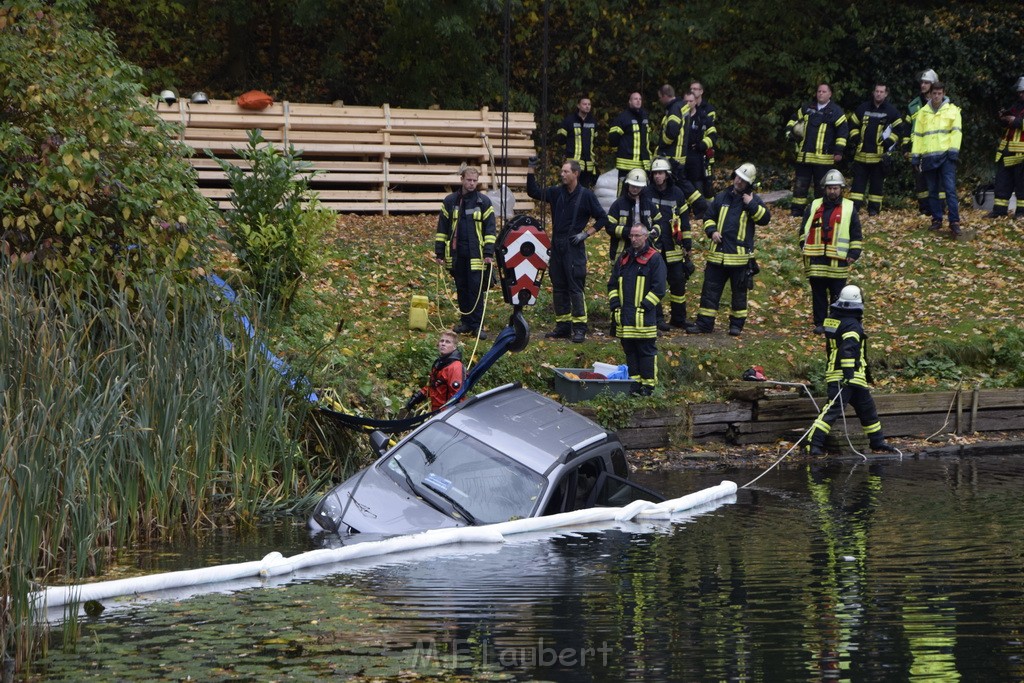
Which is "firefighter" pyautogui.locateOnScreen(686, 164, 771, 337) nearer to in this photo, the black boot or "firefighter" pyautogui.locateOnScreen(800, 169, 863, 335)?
"firefighter" pyautogui.locateOnScreen(800, 169, 863, 335)

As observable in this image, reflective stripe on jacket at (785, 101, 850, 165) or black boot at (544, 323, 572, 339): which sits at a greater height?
reflective stripe on jacket at (785, 101, 850, 165)

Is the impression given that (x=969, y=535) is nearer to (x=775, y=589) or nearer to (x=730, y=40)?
(x=775, y=589)

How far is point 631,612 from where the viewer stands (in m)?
9.22

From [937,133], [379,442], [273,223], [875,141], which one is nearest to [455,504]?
[379,442]

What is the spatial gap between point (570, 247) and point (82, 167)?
6.90 m

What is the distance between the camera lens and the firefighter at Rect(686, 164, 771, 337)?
18188 millimetres

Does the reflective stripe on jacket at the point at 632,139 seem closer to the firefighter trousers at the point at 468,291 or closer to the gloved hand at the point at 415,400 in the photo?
the firefighter trousers at the point at 468,291

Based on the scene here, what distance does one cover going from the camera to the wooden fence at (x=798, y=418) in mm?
16188

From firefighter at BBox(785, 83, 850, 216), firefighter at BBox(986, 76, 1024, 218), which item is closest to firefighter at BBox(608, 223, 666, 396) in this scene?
firefighter at BBox(785, 83, 850, 216)

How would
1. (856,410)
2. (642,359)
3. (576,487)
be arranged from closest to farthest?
(576,487)
(856,410)
(642,359)

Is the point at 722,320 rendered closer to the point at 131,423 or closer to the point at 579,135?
the point at 579,135

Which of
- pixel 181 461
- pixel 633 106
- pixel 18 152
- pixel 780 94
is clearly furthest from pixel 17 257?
pixel 780 94

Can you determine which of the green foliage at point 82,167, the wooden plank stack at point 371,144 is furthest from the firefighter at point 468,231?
the wooden plank stack at point 371,144

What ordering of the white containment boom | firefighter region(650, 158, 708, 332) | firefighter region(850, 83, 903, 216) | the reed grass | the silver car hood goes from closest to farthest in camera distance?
1. the white containment boom
2. the reed grass
3. the silver car hood
4. firefighter region(650, 158, 708, 332)
5. firefighter region(850, 83, 903, 216)
